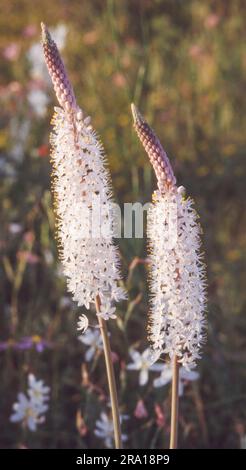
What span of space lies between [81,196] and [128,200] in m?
3.43

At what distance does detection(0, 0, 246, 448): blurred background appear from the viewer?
152 inches

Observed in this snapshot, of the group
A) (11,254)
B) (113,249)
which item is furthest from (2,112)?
(113,249)

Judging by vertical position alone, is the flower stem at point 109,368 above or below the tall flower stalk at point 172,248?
below

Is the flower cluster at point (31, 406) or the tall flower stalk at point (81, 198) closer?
the tall flower stalk at point (81, 198)

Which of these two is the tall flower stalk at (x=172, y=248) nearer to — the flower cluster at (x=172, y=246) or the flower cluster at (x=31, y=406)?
the flower cluster at (x=172, y=246)

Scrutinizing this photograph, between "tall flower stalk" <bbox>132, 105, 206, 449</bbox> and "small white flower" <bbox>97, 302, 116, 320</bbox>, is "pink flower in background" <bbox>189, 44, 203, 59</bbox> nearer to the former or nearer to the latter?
"tall flower stalk" <bbox>132, 105, 206, 449</bbox>

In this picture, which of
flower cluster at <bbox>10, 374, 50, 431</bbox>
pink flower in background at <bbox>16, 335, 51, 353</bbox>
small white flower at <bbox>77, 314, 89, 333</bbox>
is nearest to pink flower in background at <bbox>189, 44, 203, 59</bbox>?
pink flower in background at <bbox>16, 335, 51, 353</bbox>

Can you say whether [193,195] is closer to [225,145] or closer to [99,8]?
[225,145]

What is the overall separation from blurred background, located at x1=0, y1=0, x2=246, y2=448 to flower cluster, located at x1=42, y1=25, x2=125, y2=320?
86 centimetres

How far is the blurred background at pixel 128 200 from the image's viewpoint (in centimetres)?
386

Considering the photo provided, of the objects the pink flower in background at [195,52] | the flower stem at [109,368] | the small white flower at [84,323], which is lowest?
the flower stem at [109,368]

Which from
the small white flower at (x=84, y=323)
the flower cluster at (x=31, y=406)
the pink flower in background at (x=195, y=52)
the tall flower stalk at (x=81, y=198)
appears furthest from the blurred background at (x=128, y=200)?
the tall flower stalk at (x=81, y=198)
